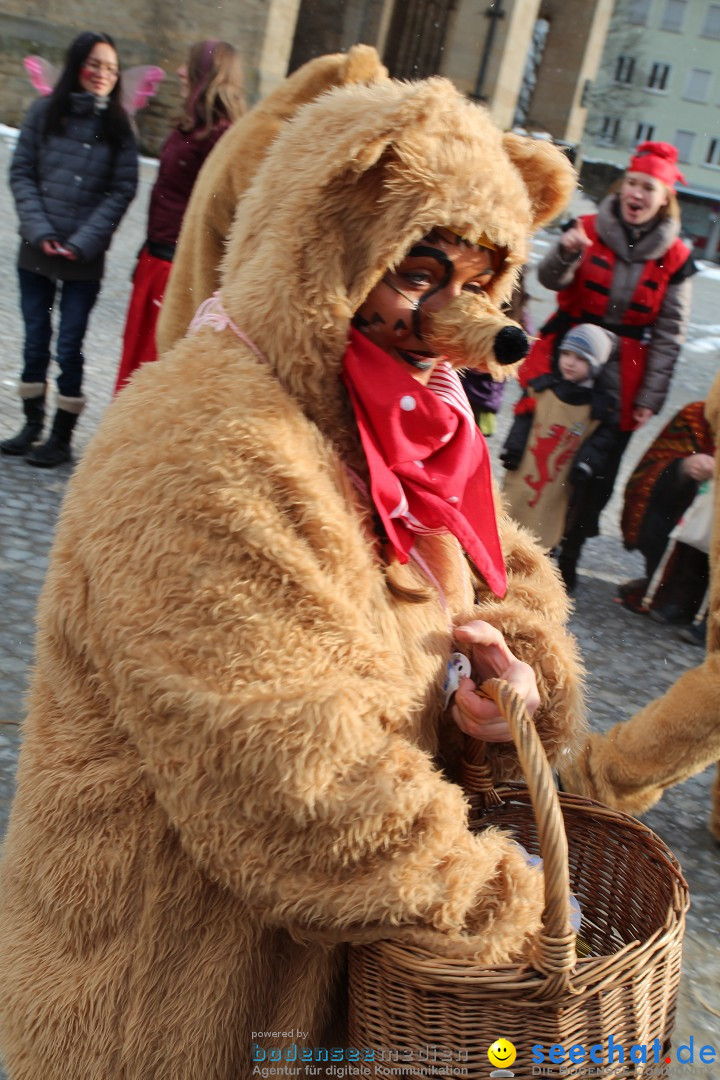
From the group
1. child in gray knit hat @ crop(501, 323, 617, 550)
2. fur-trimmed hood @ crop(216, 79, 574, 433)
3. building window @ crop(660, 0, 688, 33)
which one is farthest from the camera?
building window @ crop(660, 0, 688, 33)

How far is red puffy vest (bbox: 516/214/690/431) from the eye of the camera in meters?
5.07

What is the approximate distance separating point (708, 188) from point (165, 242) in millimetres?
56149

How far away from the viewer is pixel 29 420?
5488mm

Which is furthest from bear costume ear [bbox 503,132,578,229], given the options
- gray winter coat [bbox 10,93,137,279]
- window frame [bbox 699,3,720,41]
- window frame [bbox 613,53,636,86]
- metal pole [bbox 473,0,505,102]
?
window frame [bbox 699,3,720,41]

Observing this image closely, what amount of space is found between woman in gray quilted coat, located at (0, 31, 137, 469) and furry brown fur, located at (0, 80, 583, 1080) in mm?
3670

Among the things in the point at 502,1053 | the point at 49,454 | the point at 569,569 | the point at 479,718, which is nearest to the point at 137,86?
the point at 49,454

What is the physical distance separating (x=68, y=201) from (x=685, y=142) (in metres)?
60.1

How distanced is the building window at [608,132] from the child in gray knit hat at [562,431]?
58481mm

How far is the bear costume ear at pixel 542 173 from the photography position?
1.93 metres

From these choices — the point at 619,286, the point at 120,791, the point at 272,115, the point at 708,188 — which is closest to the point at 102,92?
the point at 272,115

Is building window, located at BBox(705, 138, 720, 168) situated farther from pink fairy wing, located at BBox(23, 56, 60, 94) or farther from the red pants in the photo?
the red pants

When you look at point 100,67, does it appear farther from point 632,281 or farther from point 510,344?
point 510,344

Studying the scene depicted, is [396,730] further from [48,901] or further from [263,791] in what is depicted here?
[48,901]

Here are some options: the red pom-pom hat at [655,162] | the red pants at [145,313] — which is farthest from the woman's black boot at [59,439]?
the red pom-pom hat at [655,162]
